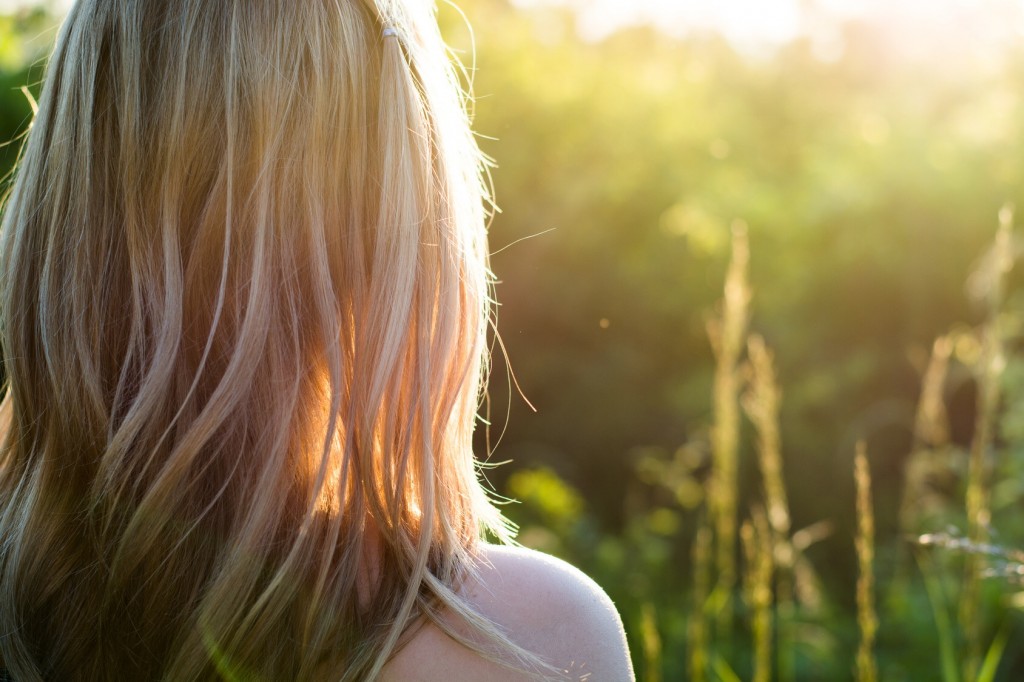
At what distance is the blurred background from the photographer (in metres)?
5.02

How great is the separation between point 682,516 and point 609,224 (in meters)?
1.81

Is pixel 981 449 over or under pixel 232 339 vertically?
under

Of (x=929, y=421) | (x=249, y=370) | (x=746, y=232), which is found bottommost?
(x=929, y=421)

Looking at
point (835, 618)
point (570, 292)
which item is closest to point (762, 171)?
point (570, 292)

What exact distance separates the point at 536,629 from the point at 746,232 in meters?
4.34

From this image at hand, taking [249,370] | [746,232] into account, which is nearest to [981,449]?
[249,370]

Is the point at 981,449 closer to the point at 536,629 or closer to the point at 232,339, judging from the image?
the point at 536,629

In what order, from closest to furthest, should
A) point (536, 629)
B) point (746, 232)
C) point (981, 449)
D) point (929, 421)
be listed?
1. point (536, 629)
2. point (981, 449)
3. point (929, 421)
4. point (746, 232)

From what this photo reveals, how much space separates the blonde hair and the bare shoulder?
0.13ft

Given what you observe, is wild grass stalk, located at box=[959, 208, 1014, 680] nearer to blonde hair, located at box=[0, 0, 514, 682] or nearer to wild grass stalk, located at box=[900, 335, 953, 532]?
wild grass stalk, located at box=[900, 335, 953, 532]

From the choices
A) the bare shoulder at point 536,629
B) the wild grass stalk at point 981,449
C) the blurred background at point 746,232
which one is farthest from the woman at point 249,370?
the blurred background at point 746,232

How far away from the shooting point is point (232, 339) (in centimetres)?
109

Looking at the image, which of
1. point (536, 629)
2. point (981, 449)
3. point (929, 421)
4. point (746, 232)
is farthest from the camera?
point (746, 232)

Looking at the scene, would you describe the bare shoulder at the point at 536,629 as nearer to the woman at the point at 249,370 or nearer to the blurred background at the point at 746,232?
the woman at the point at 249,370
